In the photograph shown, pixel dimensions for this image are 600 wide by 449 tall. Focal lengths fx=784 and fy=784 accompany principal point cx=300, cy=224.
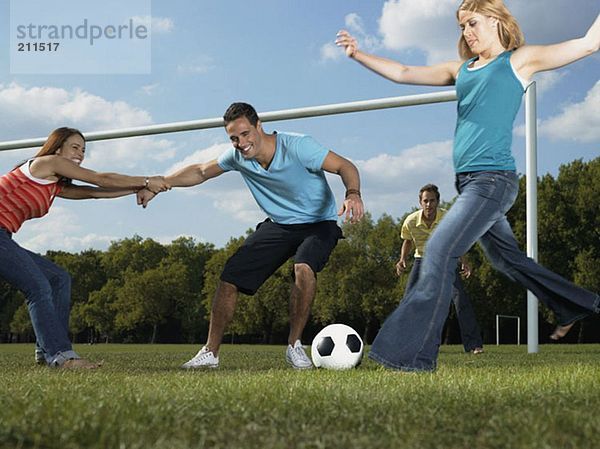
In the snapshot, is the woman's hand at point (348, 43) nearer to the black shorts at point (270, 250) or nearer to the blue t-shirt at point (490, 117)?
the blue t-shirt at point (490, 117)

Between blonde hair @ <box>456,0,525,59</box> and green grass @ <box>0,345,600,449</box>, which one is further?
blonde hair @ <box>456,0,525,59</box>

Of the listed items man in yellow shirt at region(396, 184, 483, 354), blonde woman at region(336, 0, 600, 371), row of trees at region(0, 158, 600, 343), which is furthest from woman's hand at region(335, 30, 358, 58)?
row of trees at region(0, 158, 600, 343)

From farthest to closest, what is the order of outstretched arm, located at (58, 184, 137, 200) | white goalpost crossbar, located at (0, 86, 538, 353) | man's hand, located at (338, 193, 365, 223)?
1. white goalpost crossbar, located at (0, 86, 538, 353)
2. outstretched arm, located at (58, 184, 137, 200)
3. man's hand, located at (338, 193, 365, 223)

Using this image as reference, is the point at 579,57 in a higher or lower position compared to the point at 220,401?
higher

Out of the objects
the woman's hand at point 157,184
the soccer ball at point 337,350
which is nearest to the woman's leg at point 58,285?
the woman's hand at point 157,184

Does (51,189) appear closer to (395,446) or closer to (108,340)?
(395,446)

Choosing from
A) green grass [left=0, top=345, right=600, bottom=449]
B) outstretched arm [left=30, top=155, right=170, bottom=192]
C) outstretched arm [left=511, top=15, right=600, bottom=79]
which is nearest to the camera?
green grass [left=0, top=345, right=600, bottom=449]

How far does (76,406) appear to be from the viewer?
2.75 m

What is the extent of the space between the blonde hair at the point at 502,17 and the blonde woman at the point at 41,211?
3001 mm

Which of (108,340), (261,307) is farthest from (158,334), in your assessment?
(261,307)

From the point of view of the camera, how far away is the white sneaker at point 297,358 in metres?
5.85

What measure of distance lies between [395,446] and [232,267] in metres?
4.05

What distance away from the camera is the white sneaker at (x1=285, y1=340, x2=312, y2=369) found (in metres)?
5.85

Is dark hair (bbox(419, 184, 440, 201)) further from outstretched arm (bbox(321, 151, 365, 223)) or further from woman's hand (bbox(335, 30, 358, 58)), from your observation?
woman's hand (bbox(335, 30, 358, 58))
